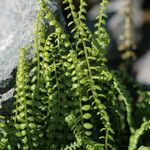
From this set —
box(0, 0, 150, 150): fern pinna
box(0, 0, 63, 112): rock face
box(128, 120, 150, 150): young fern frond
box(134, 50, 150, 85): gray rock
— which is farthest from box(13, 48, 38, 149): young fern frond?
box(134, 50, 150, 85): gray rock

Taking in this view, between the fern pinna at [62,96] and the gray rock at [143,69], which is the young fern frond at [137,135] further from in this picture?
the gray rock at [143,69]

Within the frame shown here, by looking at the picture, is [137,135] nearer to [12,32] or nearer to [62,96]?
[62,96]

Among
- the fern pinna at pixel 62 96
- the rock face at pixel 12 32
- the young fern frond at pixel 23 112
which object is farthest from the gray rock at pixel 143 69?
the young fern frond at pixel 23 112

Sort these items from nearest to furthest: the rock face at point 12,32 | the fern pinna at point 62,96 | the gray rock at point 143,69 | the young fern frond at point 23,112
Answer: the young fern frond at point 23,112 → the fern pinna at point 62,96 → the rock face at point 12,32 → the gray rock at point 143,69

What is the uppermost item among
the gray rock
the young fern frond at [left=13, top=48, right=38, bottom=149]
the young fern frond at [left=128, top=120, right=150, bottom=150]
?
the gray rock

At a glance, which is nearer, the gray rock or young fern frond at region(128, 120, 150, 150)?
young fern frond at region(128, 120, 150, 150)

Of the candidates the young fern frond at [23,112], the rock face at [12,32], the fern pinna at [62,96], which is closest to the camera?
the young fern frond at [23,112]

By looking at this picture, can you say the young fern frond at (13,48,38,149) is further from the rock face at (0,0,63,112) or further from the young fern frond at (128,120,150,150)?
the young fern frond at (128,120,150,150)
